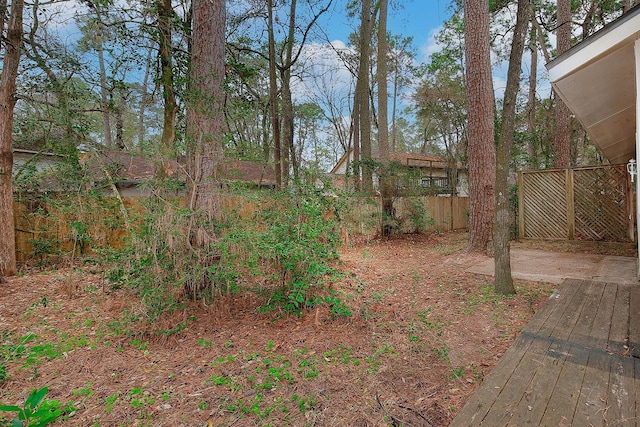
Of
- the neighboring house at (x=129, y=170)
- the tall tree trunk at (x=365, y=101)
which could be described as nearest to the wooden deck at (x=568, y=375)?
the neighboring house at (x=129, y=170)

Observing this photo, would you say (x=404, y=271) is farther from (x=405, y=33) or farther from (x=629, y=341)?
(x=405, y=33)

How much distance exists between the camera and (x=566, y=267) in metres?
5.51

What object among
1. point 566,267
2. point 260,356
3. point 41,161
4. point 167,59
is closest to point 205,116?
point 260,356

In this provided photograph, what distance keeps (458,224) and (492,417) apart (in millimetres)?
11771

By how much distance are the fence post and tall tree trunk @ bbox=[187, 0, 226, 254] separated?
8.62 m

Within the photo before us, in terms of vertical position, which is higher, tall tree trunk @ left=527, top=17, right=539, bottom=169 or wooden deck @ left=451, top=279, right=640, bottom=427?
tall tree trunk @ left=527, top=17, right=539, bottom=169

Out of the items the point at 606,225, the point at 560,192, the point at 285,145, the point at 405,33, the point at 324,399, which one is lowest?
the point at 324,399

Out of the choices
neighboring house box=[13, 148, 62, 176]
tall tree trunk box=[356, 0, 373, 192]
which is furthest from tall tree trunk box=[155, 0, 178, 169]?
A: tall tree trunk box=[356, 0, 373, 192]

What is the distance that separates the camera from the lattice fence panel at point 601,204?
7.61 metres

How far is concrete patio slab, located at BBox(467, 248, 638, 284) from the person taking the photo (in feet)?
15.5

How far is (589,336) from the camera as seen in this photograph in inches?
105

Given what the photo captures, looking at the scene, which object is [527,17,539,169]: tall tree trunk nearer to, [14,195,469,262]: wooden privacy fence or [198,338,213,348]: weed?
[14,195,469,262]: wooden privacy fence

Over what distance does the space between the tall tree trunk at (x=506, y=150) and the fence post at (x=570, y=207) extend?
5.66 m

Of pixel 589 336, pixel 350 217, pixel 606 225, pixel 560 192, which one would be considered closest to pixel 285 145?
pixel 350 217
